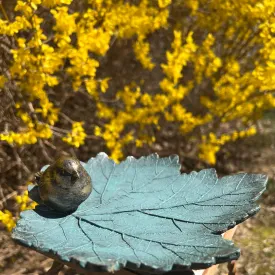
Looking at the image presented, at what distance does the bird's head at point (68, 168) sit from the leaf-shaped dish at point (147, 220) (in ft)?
0.62

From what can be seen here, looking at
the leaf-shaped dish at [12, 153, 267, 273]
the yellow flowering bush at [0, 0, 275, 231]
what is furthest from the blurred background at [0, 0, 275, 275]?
the leaf-shaped dish at [12, 153, 267, 273]

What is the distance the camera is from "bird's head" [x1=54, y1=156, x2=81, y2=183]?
6.88 ft

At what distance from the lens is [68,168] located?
210 cm

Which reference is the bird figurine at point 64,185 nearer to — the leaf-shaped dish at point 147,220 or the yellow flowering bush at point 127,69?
the leaf-shaped dish at point 147,220

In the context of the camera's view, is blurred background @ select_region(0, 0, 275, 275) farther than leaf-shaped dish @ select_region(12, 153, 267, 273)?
Yes

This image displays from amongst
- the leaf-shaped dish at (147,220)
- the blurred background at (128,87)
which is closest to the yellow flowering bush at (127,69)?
the blurred background at (128,87)

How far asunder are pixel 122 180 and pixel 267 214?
209 cm

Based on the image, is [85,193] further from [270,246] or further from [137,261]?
[270,246]

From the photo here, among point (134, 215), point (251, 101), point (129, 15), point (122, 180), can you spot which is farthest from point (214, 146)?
point (134, 215)

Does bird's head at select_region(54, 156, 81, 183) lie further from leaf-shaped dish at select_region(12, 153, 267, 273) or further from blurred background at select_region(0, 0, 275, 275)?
blurred background at select_region(0, 0, 275, 275)

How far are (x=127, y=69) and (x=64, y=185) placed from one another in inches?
91.2

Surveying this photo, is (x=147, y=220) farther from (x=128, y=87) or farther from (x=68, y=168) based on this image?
(x=128, y=87)

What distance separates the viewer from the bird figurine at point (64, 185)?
211 centimetres

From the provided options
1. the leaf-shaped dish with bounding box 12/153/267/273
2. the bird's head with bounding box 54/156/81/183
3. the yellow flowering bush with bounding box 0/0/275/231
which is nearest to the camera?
the leaf-shaped dish with bounding box 12/153/267/273
